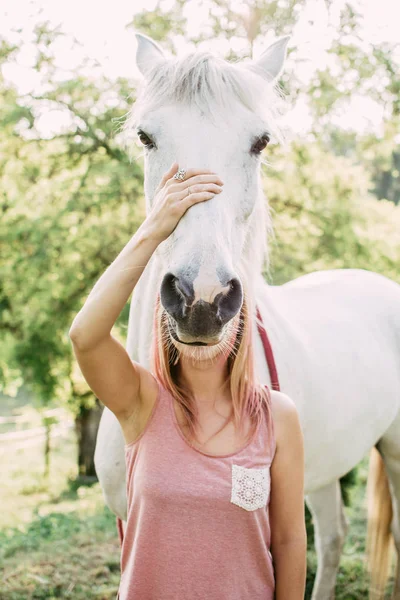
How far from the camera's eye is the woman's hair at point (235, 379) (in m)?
1.43

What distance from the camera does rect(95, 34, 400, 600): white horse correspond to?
1.54 metres

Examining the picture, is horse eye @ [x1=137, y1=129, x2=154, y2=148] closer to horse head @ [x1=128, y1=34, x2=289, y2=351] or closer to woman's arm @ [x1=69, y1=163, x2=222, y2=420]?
horse head @ [x1=128, y1=34, x2=289, y2=351]

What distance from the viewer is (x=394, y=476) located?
3244 millimetres

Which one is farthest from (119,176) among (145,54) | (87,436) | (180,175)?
(87,436)

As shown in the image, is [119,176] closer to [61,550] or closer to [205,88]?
[61,550]

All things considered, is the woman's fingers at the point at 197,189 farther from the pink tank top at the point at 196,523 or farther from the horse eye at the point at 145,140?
the pink tank top at the point at 196,523

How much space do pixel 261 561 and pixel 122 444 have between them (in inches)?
34.5

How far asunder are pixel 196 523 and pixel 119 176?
472cm

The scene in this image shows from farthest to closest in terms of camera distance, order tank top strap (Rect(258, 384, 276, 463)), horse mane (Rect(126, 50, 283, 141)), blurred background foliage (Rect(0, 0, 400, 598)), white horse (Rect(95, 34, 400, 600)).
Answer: blurred background foliage (Rect(0, 0, 400, 598)) < horse mane (Rect(126, 50, 283, 141)) < white horse (Rect(95, 34, 400, 600)) < tank top strap (Rect(258, 384, 276, 463))

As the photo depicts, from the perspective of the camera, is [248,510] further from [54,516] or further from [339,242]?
[54,516]

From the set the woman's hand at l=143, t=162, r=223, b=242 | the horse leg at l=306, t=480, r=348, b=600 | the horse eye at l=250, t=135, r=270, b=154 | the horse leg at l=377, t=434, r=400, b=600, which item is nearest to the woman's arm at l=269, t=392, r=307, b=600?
the woman's hand at l=143, t=162, r=223, b=242

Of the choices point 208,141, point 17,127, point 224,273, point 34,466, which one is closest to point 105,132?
point 17,127

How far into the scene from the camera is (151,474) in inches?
52.1

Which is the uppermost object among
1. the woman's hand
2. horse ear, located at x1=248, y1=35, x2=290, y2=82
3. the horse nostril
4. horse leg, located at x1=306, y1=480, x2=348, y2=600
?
horse ear, located at x1=248, y1=35, x2=290, y2=82
